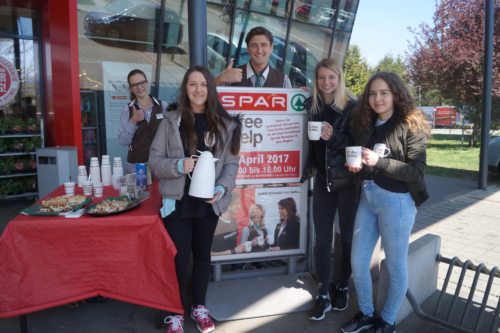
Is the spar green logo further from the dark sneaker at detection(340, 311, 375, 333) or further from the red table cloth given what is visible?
the dark sneaker at detection(340, 311, 375, 333)

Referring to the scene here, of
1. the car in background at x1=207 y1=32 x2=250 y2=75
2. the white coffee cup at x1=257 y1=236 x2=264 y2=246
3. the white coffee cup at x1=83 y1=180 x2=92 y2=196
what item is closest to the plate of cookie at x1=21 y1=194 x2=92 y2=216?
the white coffee cup at x1=83 y1=180 x2=92 y2=196

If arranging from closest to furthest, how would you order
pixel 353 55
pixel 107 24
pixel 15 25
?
pixel 15 25 < pixel 107 24 < pixel 353 55

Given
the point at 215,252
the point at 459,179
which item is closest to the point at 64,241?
the point at 215,252

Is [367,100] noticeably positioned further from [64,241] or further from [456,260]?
[64,241]

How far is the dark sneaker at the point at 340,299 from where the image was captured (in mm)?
3241

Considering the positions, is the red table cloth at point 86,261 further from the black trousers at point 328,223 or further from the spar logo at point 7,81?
the spar logo at point 7,81

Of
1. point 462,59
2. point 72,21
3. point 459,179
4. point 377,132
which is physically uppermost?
point 462,59

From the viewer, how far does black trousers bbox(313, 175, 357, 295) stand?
118 inches

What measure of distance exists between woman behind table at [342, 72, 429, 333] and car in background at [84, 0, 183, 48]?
6.29 m

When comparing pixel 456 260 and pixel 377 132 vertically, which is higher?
pixel 377 132

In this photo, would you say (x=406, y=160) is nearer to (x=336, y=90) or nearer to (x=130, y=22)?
(x=336, y=90)

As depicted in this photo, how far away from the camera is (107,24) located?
7629 millimetres

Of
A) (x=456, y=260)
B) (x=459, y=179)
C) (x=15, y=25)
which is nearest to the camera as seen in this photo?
(x=456, y=260)

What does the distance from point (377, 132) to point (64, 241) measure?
7.12 feet
